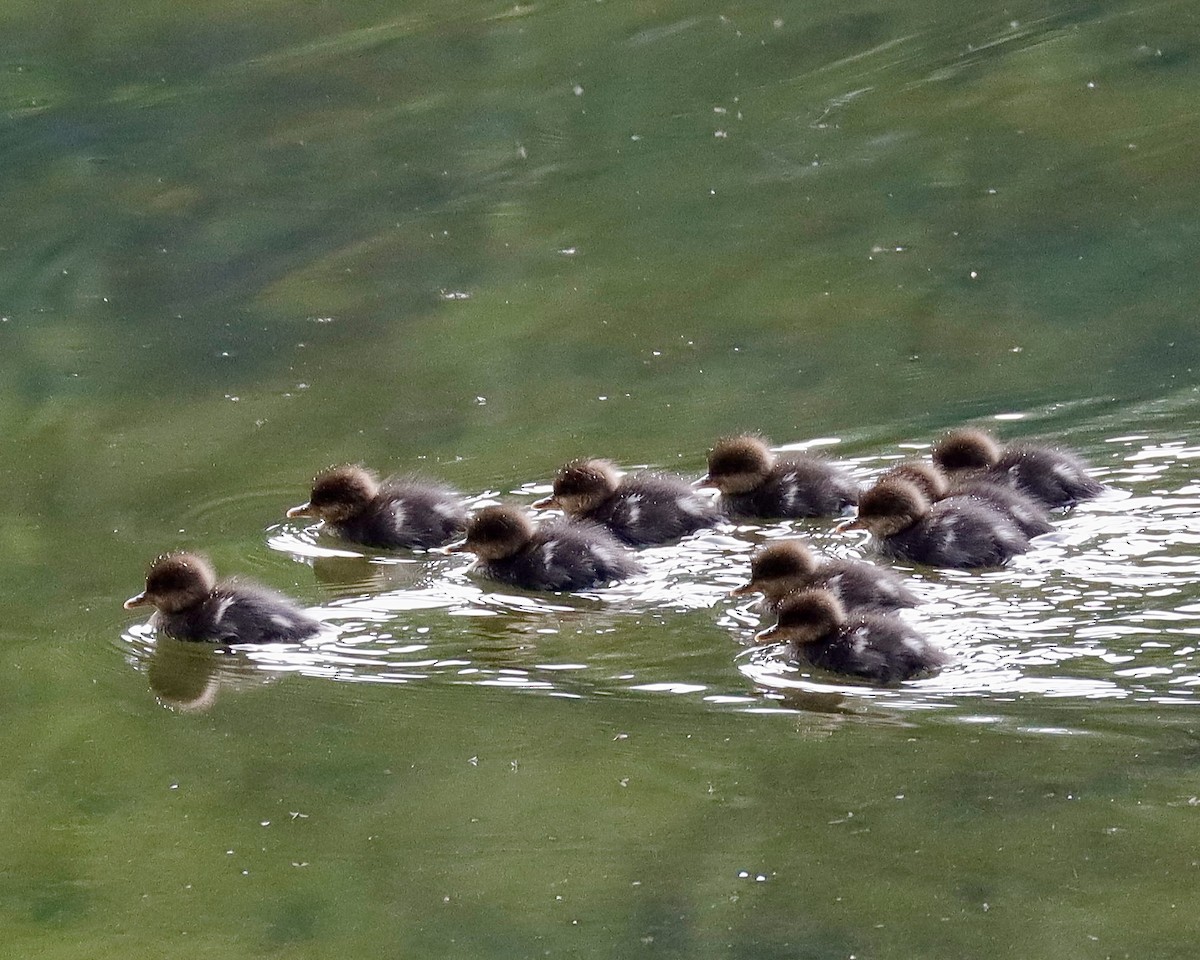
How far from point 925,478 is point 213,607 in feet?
5.34

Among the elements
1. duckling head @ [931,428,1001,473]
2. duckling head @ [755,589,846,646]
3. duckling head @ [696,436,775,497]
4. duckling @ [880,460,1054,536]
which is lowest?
duckling head @ [931,428,1001,473]

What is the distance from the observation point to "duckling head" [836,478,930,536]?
4398 mm

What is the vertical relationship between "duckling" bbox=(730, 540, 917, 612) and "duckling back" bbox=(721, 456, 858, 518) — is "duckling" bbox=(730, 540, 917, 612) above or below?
above

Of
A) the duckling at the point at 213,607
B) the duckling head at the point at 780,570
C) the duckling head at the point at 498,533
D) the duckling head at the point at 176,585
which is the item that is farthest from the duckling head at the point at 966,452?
the duckling head at the point at 176,585

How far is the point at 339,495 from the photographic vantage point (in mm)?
4809

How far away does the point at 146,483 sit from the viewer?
527cm

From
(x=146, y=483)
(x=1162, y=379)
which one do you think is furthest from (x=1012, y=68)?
(x=146, y=483)

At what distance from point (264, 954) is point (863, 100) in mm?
6146

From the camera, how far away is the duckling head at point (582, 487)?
15.6 feet

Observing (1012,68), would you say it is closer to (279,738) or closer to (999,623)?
(999,623)

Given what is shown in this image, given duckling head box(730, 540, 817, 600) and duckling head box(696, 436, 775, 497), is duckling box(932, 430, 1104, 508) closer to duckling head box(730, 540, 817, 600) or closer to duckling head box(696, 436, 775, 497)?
duckling head box(696, 436, 775, 497)

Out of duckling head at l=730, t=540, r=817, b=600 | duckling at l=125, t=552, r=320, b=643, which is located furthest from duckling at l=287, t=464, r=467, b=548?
duckling head at l=730, t=540, r=817, b=600

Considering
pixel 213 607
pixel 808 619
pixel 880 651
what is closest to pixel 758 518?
pixel 808 619

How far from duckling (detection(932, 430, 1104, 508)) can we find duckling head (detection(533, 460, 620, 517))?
838mm
